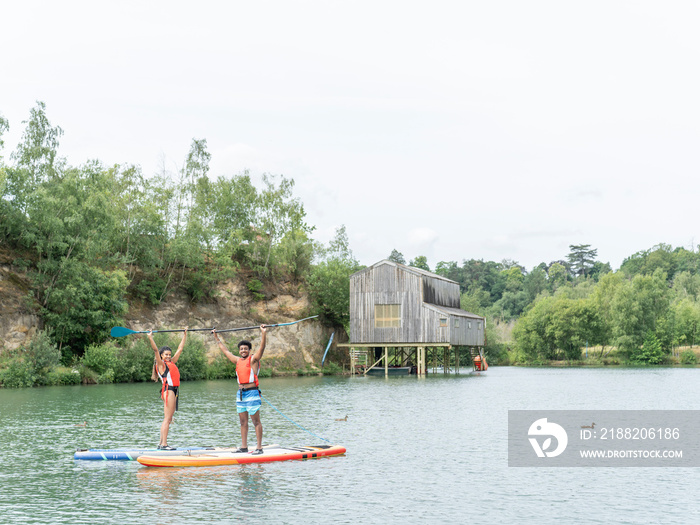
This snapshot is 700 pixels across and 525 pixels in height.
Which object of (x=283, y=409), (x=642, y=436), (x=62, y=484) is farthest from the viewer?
(x=283, y=409)

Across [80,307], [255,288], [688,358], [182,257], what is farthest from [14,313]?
[688,358]

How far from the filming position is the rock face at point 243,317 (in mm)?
69750

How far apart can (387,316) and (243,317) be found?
16.4 metres

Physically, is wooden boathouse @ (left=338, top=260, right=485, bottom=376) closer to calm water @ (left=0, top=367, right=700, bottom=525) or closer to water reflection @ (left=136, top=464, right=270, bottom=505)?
calm water @ (left=0, top=367, right=700, bottom=525)

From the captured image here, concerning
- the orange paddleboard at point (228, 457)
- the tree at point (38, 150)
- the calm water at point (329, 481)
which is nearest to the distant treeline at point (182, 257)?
the tree at point (38, 150)

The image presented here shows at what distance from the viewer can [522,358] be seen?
118 meters

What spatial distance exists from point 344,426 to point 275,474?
10.1 meters

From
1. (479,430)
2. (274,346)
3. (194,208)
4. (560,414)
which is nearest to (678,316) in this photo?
(274,346)

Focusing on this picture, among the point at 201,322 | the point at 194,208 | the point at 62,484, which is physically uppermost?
the point at 194,208

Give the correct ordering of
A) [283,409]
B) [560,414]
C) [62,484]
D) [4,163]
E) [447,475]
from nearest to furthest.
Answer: [62,484], [447,475], [560,414], [283,409], [4,163]

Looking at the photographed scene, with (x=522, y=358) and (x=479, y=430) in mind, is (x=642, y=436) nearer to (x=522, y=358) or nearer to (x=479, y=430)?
(x=479, y=430)

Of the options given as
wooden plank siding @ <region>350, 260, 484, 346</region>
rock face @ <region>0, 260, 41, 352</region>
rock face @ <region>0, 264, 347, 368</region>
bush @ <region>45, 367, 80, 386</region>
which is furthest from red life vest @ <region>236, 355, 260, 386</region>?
wooden plank siding @ <region>350, 260, 484, 346</region>

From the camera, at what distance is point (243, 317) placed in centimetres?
7838

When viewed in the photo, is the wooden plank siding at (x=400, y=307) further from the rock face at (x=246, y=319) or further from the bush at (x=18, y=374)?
the bush at (x=18, y=374)
